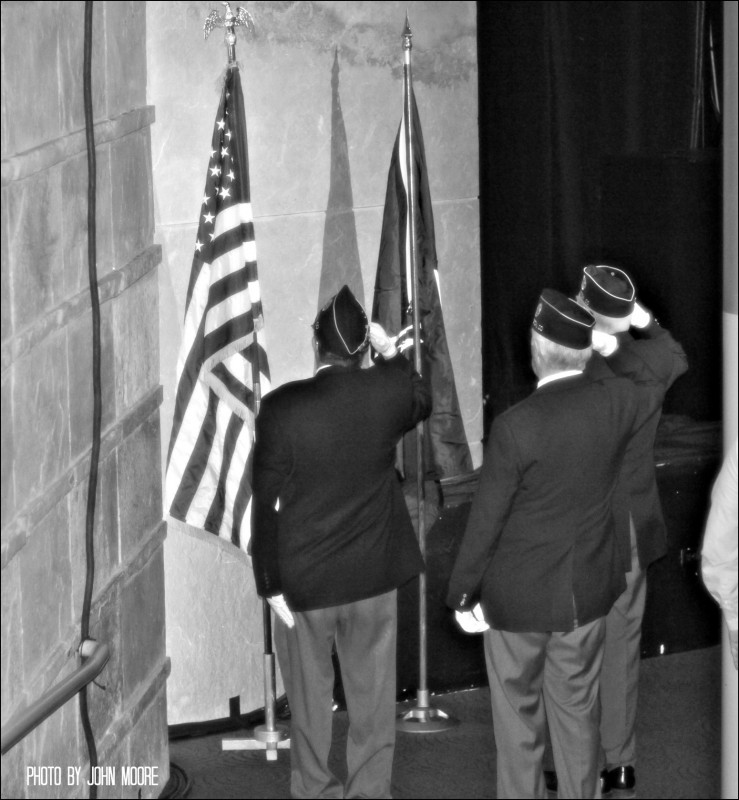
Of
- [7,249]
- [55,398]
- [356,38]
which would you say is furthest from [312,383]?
[356,38]

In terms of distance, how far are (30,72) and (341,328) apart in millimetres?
1288

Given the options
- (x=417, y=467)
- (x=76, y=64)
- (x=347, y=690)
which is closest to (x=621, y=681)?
(x=347, y=690)

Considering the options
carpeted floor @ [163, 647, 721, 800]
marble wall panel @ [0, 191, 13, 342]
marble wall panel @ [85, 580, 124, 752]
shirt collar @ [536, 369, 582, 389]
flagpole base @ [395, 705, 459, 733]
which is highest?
marble wall panel @ [0, 191, 13, 342]

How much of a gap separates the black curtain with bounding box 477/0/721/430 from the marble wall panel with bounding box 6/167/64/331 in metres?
2.87

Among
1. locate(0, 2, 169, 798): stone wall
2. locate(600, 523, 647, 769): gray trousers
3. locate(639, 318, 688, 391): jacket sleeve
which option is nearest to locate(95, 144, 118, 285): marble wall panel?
locate(0, 2, 169, 798): stone wall

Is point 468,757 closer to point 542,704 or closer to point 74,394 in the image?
point 542,704

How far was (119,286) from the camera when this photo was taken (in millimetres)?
4066

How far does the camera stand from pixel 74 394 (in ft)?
12.1

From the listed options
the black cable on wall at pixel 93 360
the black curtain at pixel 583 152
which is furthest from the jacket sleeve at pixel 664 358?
the black cable on wall at pixel 93 360

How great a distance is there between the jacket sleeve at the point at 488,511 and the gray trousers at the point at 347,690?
1.34 feet

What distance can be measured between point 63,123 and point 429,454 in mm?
2471

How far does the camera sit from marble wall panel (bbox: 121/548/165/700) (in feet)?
14.0

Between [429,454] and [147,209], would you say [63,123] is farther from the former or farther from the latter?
[429,454]

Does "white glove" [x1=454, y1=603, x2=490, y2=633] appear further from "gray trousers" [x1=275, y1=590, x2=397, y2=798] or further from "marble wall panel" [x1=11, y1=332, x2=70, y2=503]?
"marble wall panel" [x1=11, y1=332, x2=70, y2=503]
